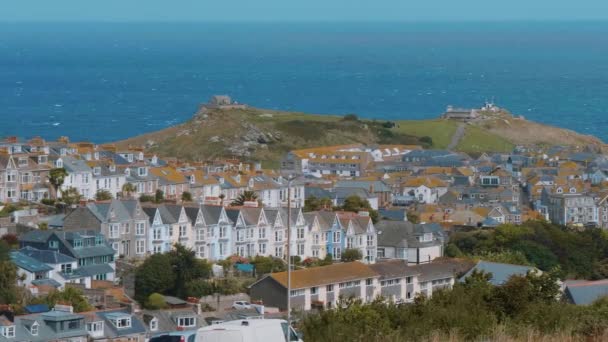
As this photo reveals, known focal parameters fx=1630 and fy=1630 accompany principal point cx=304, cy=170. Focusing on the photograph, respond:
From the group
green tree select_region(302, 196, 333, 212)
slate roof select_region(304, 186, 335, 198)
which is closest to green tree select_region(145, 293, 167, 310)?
green tree select_region(302, 196, 333, 212)

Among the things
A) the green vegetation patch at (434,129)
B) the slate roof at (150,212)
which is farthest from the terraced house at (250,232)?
the green vegetation patch at (434,129)

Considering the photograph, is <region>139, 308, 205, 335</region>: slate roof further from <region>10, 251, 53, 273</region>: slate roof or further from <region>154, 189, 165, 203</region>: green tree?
<region>154, 189, 165, 203</region>: green tree

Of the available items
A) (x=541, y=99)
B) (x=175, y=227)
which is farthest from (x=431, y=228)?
(x=541, y=99)

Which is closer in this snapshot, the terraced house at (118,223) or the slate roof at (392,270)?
the slate roof at (392,270)

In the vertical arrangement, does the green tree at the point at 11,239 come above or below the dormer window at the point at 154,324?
above

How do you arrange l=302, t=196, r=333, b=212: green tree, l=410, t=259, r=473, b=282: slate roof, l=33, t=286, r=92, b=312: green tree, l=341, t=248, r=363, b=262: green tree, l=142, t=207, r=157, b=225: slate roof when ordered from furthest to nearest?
l=302, t=196, r=333, b=212: green tree, l=341, t=248, r=363, b=262: green tree, l=142, t=207, r=157, b=225: slate roof, l=410, t=259, r=473, b=282: slate roof, l=33, t=286, r=92, b=312: green tree

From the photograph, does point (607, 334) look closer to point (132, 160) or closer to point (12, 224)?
point (12, 224)

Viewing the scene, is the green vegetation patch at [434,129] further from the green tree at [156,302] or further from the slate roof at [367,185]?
the green tree at [156,302]
